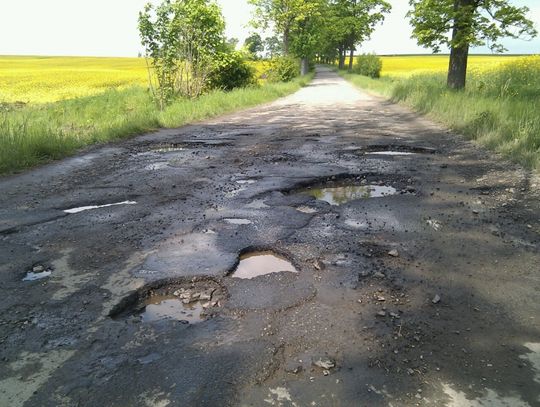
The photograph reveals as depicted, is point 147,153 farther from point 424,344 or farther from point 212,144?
point 424,344

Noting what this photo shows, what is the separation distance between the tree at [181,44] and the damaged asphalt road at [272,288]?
28.1 ft

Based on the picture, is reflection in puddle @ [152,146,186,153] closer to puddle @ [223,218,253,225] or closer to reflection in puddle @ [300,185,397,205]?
reflection in puddle @ [300,185,397,205]

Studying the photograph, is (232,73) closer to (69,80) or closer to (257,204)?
(257,204)

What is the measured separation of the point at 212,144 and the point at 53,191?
392 centimetres

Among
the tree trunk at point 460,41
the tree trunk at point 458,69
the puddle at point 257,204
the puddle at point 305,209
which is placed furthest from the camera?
the tree trunk at point 458,69

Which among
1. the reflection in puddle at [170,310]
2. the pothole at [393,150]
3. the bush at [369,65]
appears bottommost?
the reflection in puddle at [170,310]

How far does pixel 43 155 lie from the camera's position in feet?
24.6

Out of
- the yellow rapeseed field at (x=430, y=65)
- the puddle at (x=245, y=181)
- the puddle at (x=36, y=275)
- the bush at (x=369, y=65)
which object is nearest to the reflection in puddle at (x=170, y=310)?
the puddle at (x=36, y=275)

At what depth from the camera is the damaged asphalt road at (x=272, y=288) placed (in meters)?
2.18

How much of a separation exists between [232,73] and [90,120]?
9.05 meters

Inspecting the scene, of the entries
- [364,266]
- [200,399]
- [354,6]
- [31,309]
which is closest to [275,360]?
[200,399]

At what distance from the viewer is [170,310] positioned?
292 cm

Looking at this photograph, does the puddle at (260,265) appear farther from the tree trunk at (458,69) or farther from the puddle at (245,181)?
the tree trunk at (458,69)

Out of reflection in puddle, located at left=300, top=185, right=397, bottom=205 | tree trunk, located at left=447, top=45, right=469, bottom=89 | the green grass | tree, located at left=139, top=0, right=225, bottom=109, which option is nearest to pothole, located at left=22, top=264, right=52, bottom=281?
reflection in puddle, located at left=300, top=185, right=397, bottom=205
